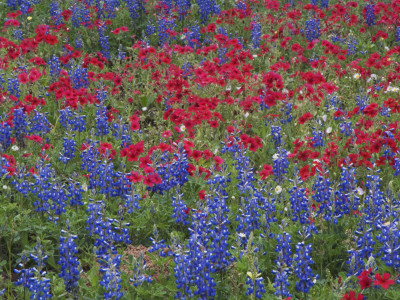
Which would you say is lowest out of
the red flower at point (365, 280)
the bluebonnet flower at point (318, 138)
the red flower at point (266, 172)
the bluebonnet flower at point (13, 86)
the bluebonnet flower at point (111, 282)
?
the bluebonnet flower at point (13, 86)

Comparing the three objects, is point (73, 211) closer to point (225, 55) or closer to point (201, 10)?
point (225, 55)

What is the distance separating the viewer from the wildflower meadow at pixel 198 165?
391cm

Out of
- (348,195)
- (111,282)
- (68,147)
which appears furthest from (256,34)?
(111,282)

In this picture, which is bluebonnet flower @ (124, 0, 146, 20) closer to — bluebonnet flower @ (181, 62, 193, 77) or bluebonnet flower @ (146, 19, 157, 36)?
bluebonnet flower @ (146, 19, 157, 36)

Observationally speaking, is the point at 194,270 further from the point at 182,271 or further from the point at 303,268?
the point at 303,268

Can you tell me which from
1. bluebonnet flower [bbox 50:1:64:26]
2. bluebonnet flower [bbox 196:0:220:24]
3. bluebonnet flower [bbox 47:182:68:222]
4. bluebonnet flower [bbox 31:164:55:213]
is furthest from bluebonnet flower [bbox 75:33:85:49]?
bluebonnet flower [bbox 47:182:68:222]

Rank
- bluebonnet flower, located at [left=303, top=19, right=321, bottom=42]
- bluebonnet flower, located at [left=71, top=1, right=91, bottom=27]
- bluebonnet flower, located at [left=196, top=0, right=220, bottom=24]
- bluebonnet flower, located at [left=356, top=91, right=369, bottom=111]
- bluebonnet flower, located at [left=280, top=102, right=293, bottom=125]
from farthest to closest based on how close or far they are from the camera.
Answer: bluebonnet flower, located at [left=196, top=0, right=220, bottom=24] → bluebonnet flower, located at [left=303, top=19, right=321, bottom=42] → bluebonnet flower, located at [left=71, top=1, right=91, bottom=27] → bluebonnet flower, located at [left=280, top=102, right=293, bottom=125] → bluebonnet flower, located at [left=356, top=91, right=369, bottom=111]

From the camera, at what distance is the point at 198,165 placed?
19.1ft

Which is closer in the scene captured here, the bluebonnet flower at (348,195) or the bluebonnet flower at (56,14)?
the bluebonnet flower at (348,195)

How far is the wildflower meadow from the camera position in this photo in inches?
154

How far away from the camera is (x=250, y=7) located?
10.8m

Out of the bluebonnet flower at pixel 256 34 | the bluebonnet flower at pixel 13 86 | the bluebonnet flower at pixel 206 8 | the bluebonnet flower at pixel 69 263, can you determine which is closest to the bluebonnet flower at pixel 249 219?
the bluebonnet flower at pixel 69 263

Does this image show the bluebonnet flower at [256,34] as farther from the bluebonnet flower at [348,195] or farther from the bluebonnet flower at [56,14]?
the bluebonnet flower at [348,195]

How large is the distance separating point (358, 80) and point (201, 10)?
3242 millimetres
